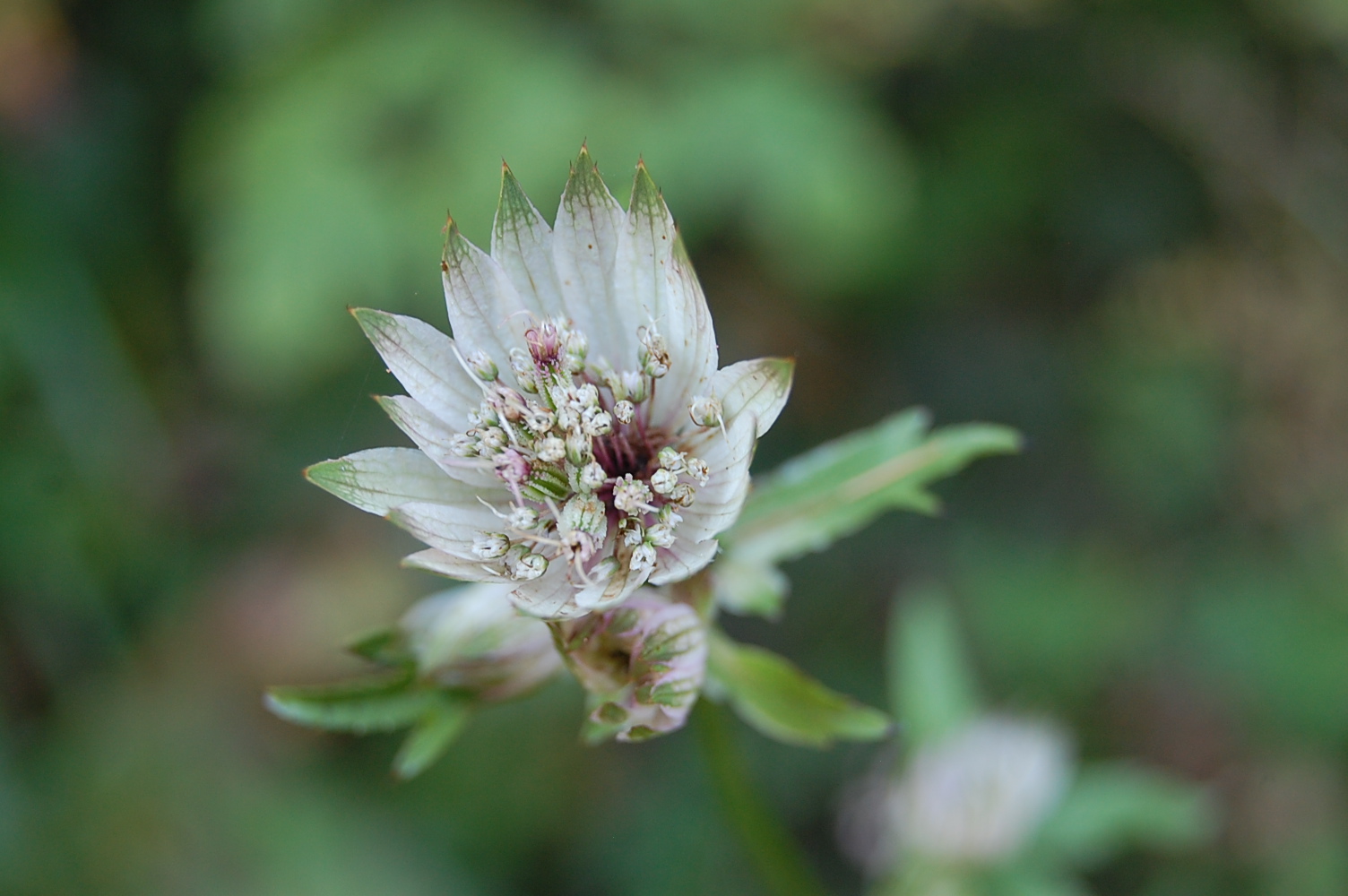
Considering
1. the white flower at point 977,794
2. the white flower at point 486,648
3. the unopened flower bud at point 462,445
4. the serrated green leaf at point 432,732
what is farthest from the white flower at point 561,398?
the white flower at point 977,794

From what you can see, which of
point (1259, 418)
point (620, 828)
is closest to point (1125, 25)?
point (1259, 418)

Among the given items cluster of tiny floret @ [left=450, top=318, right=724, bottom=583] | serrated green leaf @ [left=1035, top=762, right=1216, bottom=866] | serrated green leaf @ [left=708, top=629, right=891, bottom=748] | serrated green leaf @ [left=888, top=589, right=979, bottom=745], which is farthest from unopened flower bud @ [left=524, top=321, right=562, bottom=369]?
serrated green leaf @ [left=1035, top=762, right=1216, bottom=866]

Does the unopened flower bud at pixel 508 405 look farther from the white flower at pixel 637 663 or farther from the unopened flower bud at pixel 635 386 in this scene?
the white flower at pixel 637 663

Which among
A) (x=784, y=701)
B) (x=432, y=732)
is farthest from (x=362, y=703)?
(x=784, y=701)

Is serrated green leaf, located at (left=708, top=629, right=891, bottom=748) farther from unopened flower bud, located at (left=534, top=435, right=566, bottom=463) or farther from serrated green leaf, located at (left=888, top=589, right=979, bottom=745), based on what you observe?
serrated green leaf, located at (left=888, top=589, right=979, bottom=745)

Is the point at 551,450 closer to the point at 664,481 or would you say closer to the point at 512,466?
the point at 512,466

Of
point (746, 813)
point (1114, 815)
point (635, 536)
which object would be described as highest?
point (1114, 815)
